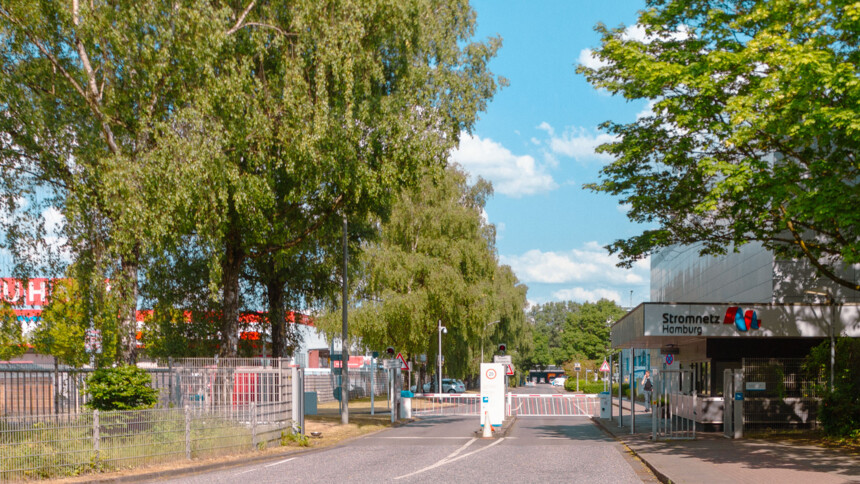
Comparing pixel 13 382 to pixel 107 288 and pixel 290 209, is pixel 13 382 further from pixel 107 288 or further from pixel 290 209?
pixel 290 209

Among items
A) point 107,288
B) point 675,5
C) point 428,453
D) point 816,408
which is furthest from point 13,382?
point 816,408

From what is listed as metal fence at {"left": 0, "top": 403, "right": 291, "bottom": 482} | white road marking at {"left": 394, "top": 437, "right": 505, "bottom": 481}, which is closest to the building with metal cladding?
white road marking at {"left": 394, "top": 437, "right": 505, "bottom": 481}

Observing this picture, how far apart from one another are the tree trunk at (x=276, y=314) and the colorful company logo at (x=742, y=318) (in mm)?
15186

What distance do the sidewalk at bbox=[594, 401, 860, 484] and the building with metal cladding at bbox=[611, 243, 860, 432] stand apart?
2698 mm

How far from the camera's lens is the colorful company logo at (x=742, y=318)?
1033 inches

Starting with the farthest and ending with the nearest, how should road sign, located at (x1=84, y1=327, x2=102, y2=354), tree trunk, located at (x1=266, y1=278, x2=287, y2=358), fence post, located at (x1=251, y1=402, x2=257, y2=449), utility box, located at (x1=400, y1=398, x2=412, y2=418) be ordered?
utility box, located at (x1=400, y1=398, x2=412, y2=418) → tree trunk, located at (x1=266, y1=278, x2=287, y2=358) → road sign, located at (x1=84, y1=327, x2=102, y2=354) → fence post, located at (x1=251, y1=402, x2=257, y2=449)

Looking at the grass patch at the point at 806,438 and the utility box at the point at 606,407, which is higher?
the grass patch at the point at 806,438

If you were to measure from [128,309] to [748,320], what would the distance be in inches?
710

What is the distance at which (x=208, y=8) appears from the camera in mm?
19172

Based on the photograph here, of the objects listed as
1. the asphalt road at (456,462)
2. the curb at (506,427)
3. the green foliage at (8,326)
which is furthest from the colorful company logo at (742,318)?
the green foliage at (8,326)

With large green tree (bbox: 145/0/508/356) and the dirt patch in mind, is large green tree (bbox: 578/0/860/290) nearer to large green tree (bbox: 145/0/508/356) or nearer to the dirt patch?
large green tree (bbox: 145/0/508/356)

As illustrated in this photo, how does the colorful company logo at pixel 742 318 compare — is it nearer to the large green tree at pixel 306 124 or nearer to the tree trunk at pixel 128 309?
the large green tree at pixel 306 124

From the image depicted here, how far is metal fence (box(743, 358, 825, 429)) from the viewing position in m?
25.2

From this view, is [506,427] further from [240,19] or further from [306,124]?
[240,19]
